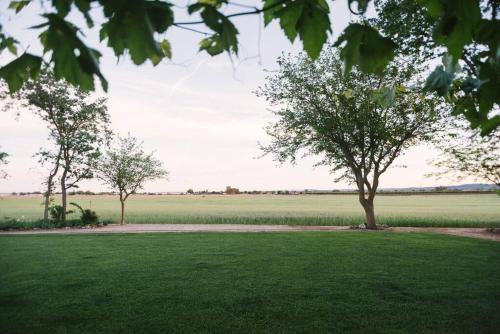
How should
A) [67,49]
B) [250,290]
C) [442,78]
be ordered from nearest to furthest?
[67,49] → [442,78] → [250,290]

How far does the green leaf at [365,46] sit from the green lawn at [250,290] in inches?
139

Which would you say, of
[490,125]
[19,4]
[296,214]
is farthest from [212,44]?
[296,214]

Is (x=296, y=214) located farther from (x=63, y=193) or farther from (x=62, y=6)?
(x=62, y=6)

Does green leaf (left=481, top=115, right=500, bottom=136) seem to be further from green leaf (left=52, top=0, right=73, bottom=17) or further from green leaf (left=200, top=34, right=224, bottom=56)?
green leaf (left=52, top=0, right=73, bottom=17)

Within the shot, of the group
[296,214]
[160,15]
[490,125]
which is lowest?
[296,214]

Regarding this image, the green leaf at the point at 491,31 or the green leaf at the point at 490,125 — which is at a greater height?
the green leaf at the point at 491,31

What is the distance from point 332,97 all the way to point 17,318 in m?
20.2

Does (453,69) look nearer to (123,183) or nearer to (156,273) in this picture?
(156,273)

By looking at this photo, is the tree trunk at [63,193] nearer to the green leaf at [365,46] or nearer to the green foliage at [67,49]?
the green foliage at [67,49]

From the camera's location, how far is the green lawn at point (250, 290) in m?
4.20

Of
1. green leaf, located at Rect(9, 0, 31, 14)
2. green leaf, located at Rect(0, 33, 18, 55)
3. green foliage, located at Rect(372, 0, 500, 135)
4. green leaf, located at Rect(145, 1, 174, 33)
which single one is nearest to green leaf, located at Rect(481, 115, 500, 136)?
green foliage, located at Rect(372, 0, 500, 135)

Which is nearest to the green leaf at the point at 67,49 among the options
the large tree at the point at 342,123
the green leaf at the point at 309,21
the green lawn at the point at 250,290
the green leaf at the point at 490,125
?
the green leaf at the point at 309,21

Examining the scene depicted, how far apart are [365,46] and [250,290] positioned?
16.7ft

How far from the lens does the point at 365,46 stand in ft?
4.44
